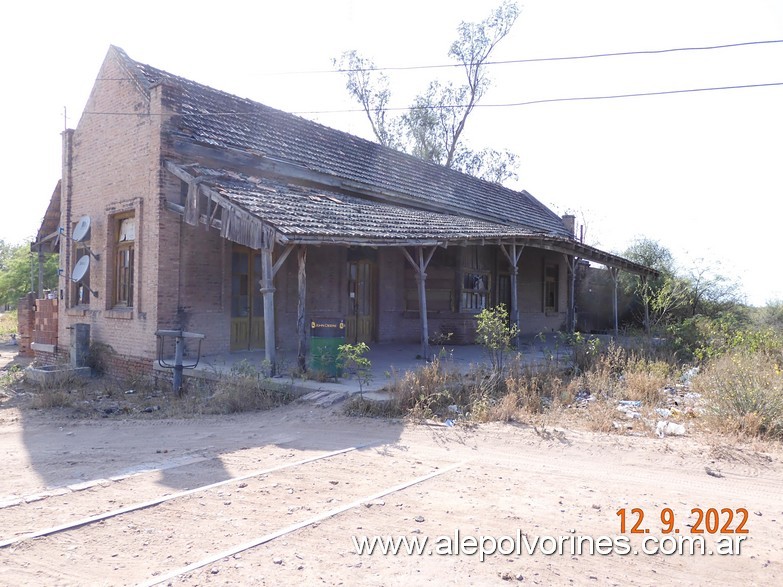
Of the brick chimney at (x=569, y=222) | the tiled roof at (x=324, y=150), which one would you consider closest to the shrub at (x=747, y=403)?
the tiled roof at (x=324, y=150)

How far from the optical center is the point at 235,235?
1022cm

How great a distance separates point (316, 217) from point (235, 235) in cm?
152

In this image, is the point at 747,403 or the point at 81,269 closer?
the point at 747,403

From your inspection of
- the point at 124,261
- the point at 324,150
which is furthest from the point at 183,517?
the point at 324,150

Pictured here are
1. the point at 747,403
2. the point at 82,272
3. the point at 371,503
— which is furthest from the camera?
the point at 82,272

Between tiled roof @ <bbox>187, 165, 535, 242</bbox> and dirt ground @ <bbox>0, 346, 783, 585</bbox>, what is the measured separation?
138 inches

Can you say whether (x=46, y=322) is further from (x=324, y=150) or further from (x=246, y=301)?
(x=324, y=150)

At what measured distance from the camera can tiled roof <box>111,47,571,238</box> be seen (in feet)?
43.5

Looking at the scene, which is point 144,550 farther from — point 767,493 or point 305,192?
point 305,192

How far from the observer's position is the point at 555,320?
22.2 metres

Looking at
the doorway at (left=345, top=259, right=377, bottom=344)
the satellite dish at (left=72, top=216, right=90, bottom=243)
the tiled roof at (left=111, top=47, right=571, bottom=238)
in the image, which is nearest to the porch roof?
the tiled roof at (left=111, top=47, right=571, bottom=238)

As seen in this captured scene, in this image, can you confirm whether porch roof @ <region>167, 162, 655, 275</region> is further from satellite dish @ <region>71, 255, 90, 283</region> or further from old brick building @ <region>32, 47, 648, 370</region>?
satellite dish @ <region>71, 255, 90, 283</region>

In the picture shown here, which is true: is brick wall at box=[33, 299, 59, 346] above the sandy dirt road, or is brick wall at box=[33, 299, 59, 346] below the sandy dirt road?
above

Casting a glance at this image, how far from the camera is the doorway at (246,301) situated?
1309 centimetres
